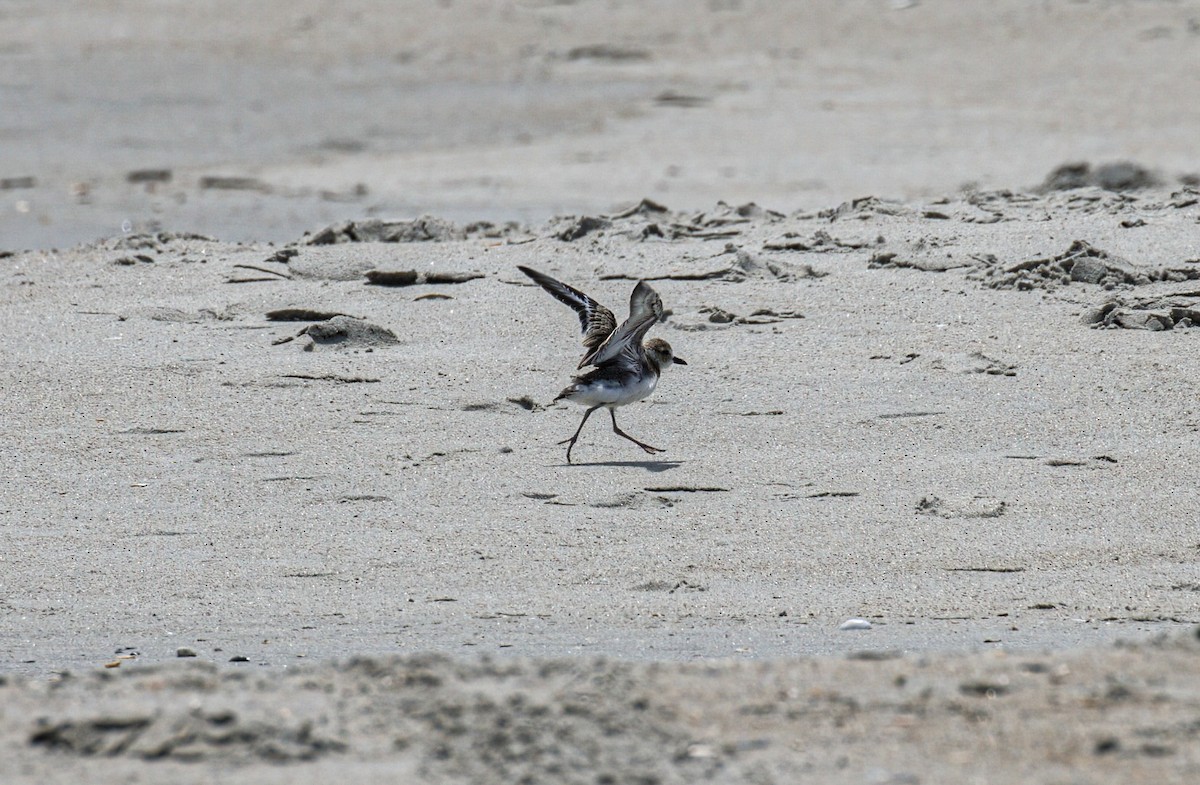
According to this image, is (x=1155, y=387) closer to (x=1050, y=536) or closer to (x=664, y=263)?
(x=1050, y=536)

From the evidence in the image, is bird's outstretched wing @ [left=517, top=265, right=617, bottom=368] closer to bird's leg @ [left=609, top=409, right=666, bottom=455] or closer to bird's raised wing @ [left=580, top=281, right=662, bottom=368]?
bird's raised wing @ [left=580, top=281, right=662, bottom=368]

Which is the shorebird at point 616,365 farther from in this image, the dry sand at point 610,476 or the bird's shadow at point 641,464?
the dry sand at point 610,476

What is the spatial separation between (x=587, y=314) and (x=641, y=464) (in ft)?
2.72

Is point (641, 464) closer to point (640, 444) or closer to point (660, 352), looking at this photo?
point (640, 444)

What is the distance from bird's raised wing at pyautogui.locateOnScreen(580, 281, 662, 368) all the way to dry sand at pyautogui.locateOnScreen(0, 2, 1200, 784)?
43 cm

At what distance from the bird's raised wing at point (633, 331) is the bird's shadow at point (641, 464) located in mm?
436

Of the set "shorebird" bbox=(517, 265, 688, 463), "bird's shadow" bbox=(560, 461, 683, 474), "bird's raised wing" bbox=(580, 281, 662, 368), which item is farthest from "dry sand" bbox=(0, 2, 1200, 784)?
"bird's raised wing" bbox=(580, 281, 662, 368)

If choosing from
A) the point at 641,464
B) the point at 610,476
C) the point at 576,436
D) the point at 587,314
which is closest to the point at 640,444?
the point at 641,464

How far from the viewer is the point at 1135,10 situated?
19797mm

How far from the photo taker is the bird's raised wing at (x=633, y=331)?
7238 mm

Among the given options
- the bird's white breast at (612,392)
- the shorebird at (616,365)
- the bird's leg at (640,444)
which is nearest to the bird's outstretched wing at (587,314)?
the shorebird at (616,365)

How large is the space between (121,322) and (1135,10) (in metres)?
14.0

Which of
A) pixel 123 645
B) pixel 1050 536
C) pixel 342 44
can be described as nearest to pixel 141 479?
pixel 123 645

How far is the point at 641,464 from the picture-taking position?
7.49m
